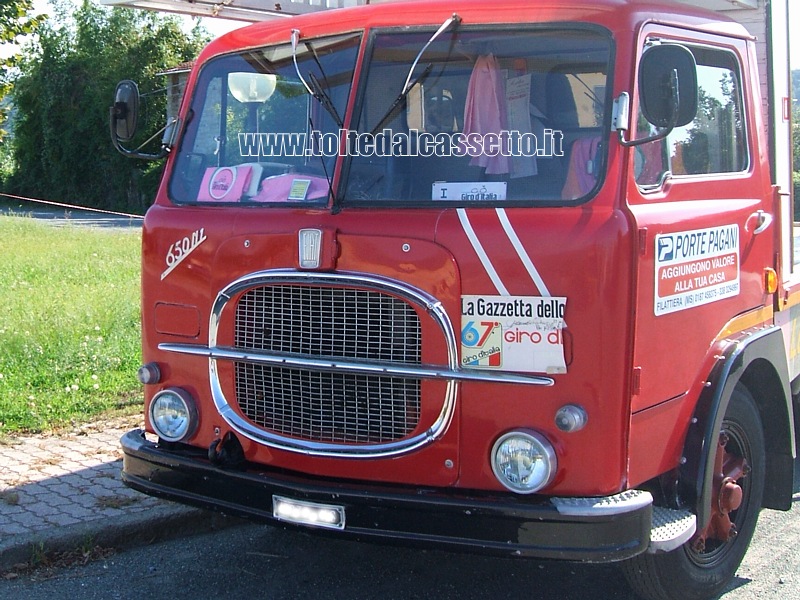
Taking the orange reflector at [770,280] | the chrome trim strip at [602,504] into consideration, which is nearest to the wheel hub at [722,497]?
the chrome trim strip at [602,504]

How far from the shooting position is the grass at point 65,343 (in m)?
6.90

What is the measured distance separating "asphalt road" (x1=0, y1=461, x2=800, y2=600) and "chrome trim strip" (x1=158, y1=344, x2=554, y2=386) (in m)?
0.88

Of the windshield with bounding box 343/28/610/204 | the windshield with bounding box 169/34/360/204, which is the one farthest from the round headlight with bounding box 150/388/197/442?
the windshield with bounding box 343/28/610/204

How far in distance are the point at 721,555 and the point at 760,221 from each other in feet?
4.93

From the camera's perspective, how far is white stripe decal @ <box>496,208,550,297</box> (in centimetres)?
361

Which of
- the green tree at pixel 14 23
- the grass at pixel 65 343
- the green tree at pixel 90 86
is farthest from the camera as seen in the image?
the green tree at pixel 90 86

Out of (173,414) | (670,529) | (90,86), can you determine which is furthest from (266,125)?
(90,86)

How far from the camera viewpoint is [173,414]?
4.34m

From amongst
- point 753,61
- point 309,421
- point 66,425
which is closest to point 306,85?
point 309,421

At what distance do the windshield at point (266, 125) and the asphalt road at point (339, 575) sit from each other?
154 centimetres

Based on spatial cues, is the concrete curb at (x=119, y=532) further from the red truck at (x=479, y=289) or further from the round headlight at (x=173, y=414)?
the round headlight at (x=173, y=414)

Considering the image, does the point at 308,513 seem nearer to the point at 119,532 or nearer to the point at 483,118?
the point at 119,532

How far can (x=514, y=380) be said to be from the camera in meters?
3.64

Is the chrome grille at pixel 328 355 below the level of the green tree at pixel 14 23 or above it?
below
